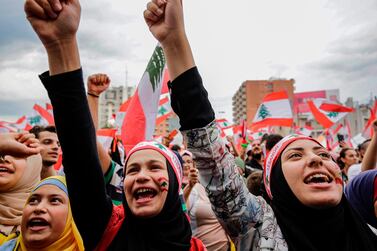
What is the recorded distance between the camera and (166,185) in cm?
177

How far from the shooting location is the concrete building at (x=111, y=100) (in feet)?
332

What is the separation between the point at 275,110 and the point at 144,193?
7.05 metres

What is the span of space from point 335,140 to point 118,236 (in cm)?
1128

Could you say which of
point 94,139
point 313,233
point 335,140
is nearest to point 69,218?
point 94,139

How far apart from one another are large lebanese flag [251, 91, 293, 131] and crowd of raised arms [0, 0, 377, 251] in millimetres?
6150

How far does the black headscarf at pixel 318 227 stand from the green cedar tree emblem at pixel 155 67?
1.67 meters

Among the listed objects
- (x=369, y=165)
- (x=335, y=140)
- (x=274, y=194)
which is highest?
(x=274, y=194)

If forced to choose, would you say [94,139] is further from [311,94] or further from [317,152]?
[311,94]

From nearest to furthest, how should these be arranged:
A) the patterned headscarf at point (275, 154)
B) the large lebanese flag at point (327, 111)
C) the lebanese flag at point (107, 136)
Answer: the patterned headscarf at point (275, 154)
the lebanese flag at point (107, 136)
the large lebanese flag at point (327, 111)

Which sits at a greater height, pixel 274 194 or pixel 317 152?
pixel 317 152

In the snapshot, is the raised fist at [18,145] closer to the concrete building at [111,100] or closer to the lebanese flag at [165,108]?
the lebanese flag at [165,108]

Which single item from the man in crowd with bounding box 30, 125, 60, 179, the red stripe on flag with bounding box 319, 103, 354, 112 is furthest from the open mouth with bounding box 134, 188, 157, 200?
the red stripe on flag with bounding box 319, 103, 354, 112

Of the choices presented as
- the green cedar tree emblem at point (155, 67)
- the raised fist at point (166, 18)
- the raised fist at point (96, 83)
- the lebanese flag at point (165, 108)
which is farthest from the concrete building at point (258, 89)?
the raised fist at point (166, 18)

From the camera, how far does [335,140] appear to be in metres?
11.4
